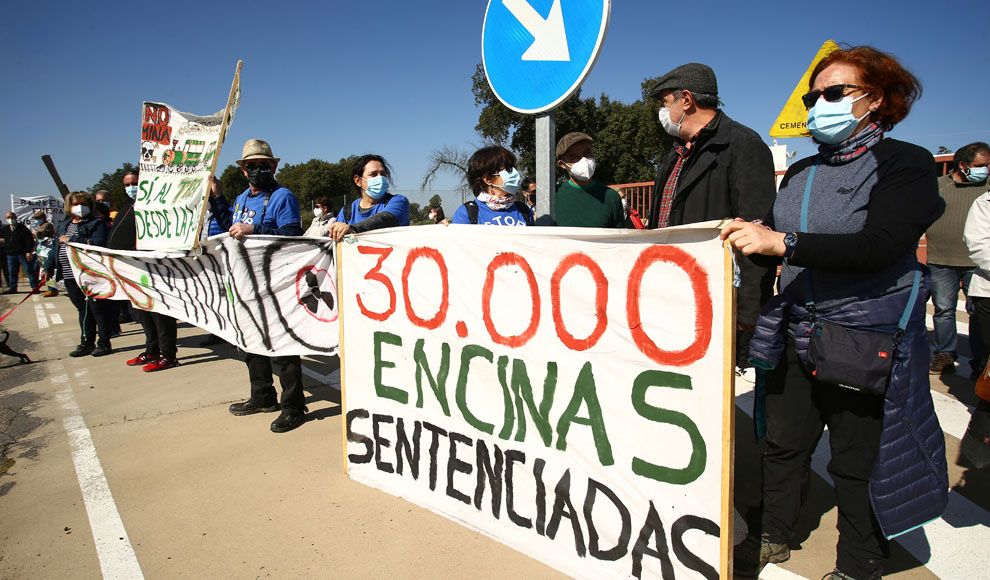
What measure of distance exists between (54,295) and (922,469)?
17.4 m

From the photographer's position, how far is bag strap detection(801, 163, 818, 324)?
2047 mm

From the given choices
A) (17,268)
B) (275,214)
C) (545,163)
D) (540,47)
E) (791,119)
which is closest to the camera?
(540,47)

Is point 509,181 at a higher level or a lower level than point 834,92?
lower

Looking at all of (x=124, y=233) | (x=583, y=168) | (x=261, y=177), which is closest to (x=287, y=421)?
(x=261, y=177)

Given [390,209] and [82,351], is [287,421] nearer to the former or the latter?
[390,209]

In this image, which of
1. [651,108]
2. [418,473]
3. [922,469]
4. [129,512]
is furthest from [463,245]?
[651,108]

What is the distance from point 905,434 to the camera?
6.28 ft

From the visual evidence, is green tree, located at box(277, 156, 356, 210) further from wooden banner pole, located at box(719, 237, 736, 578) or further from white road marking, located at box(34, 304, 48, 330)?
wooden banner pole, located at box(719, 237, 736, 578)

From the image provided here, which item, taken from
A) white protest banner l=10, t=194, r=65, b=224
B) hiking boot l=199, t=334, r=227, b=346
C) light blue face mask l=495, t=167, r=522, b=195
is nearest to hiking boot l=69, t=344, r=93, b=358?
hiking boot l=199, t=334, r=227, b=346

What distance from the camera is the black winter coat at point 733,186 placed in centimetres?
238

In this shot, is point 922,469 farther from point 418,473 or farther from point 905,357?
point 418,473

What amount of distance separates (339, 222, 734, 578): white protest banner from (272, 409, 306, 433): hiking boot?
1.07 m

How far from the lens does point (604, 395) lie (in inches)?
84.8

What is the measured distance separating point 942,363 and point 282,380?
5734mm
